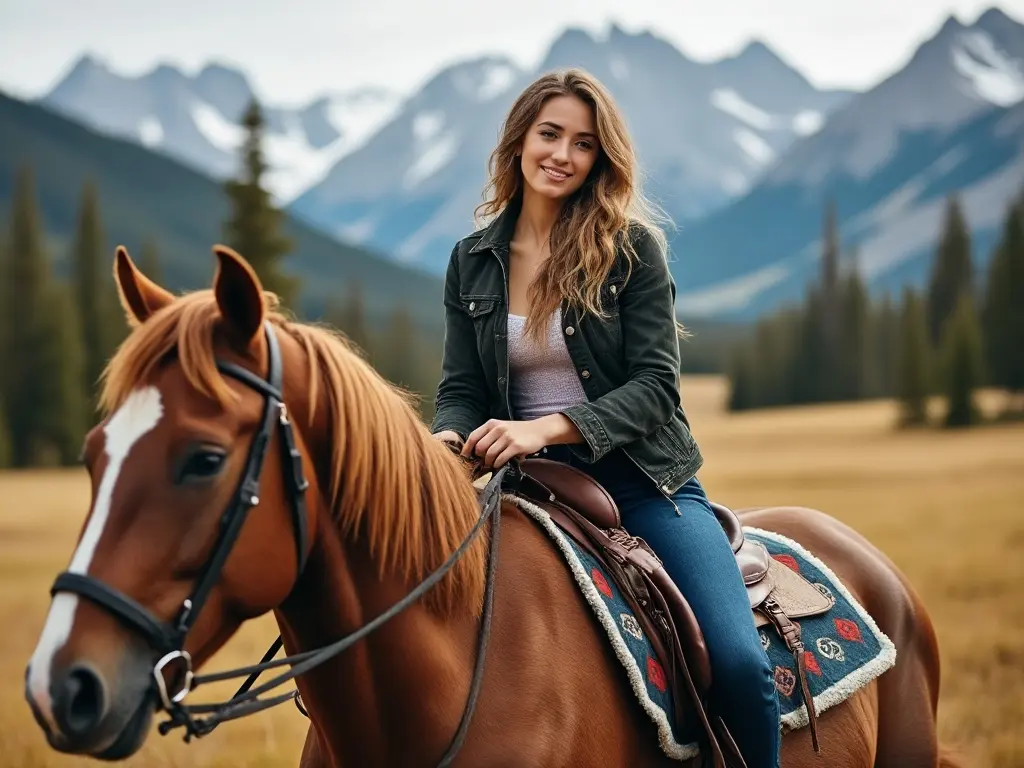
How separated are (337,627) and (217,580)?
45 centimetres

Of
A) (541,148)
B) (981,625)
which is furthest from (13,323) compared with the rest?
(541,148)

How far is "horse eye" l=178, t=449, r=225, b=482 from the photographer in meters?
2.33

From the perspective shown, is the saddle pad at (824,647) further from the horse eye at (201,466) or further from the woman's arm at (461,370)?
the horse eye at (201,466)

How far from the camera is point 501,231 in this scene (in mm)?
3674

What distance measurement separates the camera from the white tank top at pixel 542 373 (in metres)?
3.45

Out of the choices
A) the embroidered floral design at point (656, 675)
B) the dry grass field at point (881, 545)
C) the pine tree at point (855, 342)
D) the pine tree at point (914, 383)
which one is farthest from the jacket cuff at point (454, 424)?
the pine tree at point (855, 342)

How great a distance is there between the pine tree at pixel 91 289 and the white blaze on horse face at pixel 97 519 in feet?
191

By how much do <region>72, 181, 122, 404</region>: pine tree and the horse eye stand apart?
58.2 meters

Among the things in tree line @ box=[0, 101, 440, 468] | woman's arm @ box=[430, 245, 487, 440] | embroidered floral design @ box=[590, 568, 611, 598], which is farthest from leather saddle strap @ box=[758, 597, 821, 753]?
tree line @ box=[0, 101, 440, 468]

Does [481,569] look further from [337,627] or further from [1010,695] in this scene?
[1010,695]

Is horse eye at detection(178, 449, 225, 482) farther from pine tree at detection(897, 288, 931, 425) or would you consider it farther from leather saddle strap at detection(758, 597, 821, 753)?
pine tree at detection(897, 288, 931, 425)

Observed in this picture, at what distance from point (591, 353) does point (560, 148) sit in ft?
2.33

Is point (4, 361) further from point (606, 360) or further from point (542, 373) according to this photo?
point (606, 360)

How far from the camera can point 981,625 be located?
37.9 ft
